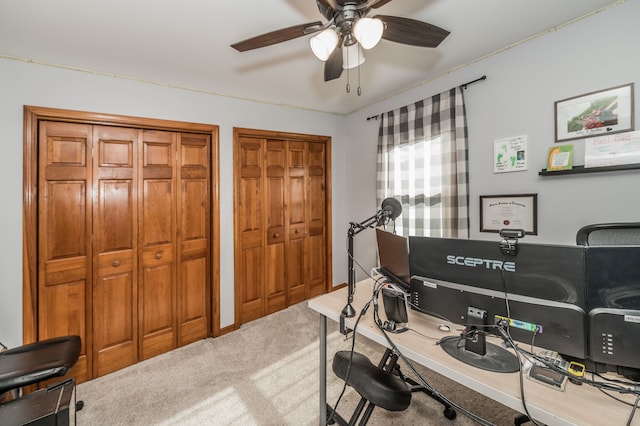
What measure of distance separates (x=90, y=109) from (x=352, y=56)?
2175 mm

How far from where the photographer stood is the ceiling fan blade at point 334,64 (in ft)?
5.17

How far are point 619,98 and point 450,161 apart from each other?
109cm

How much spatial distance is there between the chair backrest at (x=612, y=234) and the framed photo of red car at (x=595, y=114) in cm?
69

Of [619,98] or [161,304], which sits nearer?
[619,98]

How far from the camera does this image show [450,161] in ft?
8.26

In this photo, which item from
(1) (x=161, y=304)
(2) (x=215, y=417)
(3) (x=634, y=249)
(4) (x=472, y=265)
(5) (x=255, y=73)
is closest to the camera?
(3) (x=634, y=249)

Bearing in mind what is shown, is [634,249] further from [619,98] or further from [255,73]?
[255,73]

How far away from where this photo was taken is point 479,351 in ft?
3.53

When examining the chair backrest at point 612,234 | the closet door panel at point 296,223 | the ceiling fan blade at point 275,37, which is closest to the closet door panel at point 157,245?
the closet door panel at point 296,223

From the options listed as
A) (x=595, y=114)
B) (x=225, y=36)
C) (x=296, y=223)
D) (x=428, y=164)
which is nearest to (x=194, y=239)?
(x=296, y=223)

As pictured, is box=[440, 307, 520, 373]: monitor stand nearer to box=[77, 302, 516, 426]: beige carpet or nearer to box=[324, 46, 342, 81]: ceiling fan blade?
box=[77, 302, 516, 426]: beige carpet

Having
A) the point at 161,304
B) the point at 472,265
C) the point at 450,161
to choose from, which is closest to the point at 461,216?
the point at 450,161

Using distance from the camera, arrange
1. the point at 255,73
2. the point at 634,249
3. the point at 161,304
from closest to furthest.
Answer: the point at 634,249 < the point at 255,73 < the point at 161,304

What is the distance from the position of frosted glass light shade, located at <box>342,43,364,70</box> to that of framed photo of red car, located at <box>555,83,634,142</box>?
1452mm
